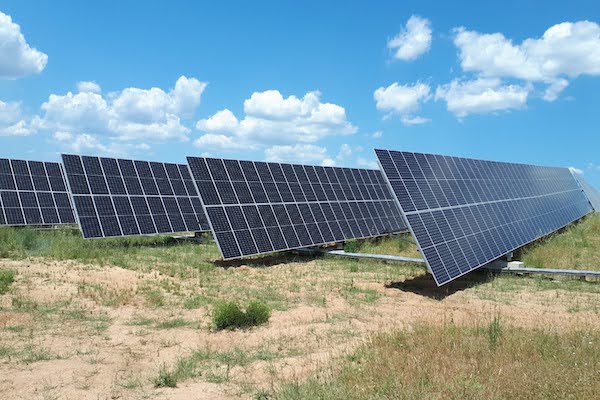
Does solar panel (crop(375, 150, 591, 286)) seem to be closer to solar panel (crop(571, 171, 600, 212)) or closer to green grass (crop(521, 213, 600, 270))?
green grass (crop(521, 213, 600, 270))

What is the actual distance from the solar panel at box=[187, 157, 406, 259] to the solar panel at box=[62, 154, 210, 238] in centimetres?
472

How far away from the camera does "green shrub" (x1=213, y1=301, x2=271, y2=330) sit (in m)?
9.45

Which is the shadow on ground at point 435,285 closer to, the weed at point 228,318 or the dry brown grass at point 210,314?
the dry brown grass at point 210,314

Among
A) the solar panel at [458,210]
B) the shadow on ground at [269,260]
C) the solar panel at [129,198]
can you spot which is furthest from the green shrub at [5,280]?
the solar panel at [458,210]

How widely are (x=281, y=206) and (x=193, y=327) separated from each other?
10.3 metres

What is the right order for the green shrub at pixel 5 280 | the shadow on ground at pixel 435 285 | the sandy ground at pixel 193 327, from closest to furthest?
1. the sandy ground at pixel 193 327
2. the green shrub at pixel 5 280
3. the shadow on ground at pixel 435 285

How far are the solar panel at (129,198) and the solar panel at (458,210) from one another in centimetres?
1134

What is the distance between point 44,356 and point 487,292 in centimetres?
999

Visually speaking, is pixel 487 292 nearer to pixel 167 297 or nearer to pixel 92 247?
pixel 167 297

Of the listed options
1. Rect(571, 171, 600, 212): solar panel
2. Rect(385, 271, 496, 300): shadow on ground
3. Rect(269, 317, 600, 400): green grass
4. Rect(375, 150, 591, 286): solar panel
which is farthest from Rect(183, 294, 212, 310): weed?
Rect(571, 171, 600, 212): solar panel

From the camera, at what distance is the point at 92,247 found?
19.4 m

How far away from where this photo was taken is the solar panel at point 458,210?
13.0 meters

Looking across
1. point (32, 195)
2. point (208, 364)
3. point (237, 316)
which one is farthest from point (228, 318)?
point (32, 195)

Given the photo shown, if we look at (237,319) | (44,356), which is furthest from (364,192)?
(44,356)
